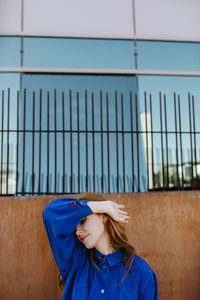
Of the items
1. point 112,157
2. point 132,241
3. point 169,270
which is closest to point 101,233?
point 132,241

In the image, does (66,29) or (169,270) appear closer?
(169,270)

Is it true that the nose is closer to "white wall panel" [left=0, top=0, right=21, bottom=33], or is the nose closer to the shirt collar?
the shirt collar

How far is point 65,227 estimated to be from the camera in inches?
62.4

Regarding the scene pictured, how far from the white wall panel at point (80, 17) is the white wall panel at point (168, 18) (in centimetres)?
24

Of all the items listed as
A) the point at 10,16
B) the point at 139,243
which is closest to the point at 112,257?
the point at 139,243

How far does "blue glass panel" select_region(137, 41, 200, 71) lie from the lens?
244 inches

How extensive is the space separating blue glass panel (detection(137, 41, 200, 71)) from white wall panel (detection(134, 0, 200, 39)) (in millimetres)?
181

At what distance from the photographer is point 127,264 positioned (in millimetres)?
1585

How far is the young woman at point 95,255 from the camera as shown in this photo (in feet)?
5.04

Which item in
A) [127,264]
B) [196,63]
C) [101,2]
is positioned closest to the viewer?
[127,264]

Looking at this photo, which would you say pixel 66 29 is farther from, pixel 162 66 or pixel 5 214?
pixel 5 214

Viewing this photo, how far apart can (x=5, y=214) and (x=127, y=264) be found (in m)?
1.74

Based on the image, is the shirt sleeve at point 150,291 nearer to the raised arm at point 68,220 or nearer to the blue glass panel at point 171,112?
the raised arm at point 68,220

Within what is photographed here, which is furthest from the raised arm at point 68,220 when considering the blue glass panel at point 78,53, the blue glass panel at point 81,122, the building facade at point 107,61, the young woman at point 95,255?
the blue glass panel at point 78,53
